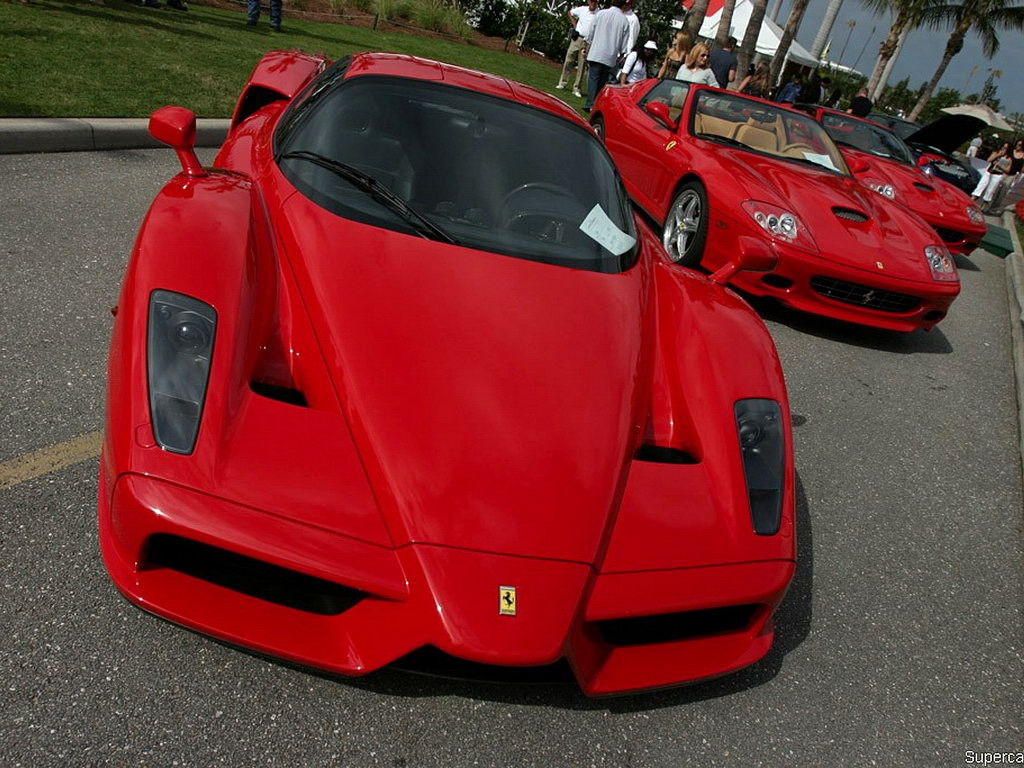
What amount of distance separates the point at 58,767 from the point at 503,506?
1085 millimetres

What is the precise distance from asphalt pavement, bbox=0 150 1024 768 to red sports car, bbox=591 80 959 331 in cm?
118

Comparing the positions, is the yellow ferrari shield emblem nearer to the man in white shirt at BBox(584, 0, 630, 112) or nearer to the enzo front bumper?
the enzo front bumper

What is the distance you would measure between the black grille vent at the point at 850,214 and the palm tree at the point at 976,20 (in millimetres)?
26606

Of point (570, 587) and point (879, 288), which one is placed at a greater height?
point (570, 587)

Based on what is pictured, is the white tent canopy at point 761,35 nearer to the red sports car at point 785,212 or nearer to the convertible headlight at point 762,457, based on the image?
the red sports car at point 785,212

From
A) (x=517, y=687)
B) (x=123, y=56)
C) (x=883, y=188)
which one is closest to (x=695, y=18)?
(x=883, y=188)

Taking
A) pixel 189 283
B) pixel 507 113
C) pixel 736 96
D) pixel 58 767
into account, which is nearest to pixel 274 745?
pixel 58 767

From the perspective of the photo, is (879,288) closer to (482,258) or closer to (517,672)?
(482,258)

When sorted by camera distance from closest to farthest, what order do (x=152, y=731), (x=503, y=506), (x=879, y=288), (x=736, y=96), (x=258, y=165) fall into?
(x=152, y=731)
(x=503, y=506)
(x=258, y=165)
(x=879, y=288)
(x=736, y=96)

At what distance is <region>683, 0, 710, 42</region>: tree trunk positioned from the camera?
13938 millimetres

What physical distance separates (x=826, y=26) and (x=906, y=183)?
890 inches

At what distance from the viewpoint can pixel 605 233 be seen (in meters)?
3.07

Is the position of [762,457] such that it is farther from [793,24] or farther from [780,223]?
[793,24]

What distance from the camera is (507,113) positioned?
334 centimetres
